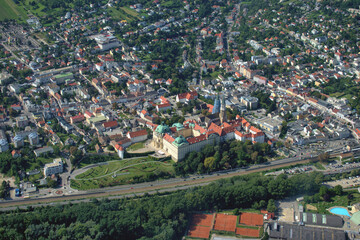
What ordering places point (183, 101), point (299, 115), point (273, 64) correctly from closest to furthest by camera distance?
1. point (299, 115)
2. point (183, 101)
3. point (273, 64)

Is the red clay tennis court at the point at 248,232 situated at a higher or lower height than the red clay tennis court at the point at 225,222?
lower

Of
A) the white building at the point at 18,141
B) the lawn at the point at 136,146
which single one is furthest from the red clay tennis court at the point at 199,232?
the white building at the point at 18,141

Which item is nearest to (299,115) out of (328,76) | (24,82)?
(328,76)

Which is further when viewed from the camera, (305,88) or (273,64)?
(273,64)

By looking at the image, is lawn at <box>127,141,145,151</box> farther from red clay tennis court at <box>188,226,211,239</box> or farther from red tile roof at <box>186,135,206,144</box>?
red clay tennis court at <box>188,226,211,239</box>

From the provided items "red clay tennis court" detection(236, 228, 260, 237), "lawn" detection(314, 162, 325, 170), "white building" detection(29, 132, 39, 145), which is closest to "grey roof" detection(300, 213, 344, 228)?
"red clay tennis court" detection(236, 228, 260, 237)

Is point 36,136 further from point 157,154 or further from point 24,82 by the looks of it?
point 24,82

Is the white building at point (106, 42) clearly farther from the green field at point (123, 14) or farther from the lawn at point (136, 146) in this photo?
the lawn at point (136, 146)
